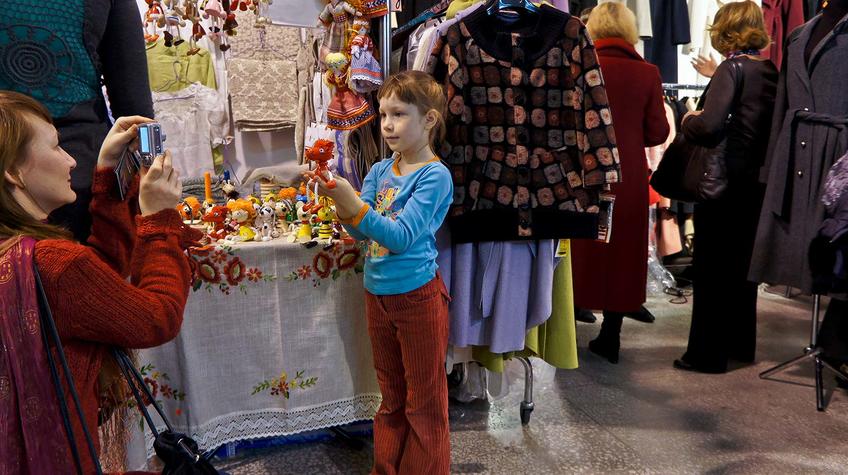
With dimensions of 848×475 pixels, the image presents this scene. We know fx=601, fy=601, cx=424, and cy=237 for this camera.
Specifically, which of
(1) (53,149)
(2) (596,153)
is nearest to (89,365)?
(1) (53,149)

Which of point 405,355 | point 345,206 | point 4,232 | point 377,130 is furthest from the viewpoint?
point 377,130

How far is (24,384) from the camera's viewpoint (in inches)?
33.5

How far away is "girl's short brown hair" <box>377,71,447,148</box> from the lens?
1662 mm

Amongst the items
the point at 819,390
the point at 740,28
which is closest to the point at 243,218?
the point at 740,28

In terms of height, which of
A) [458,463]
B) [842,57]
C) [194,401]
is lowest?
[458,463]

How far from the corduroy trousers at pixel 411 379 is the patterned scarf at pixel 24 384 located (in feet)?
3.18

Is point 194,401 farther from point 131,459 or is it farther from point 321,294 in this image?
point 321,294

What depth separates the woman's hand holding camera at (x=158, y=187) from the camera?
98 centimetres

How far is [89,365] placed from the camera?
95 cm

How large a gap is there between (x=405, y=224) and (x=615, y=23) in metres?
1.88

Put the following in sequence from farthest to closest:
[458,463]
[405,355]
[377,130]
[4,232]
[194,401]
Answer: [377,130] < [458,463] < [194,401] < [405,355] < [4,232]

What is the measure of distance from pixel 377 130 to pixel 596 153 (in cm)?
82

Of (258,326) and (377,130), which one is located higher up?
(377,130)

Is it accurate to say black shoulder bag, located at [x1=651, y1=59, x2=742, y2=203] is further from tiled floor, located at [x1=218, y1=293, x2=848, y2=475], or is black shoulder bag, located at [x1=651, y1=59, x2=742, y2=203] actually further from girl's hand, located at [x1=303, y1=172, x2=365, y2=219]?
girl's hand, located at [x1=303, y1=172, x2=365, y2=219]
